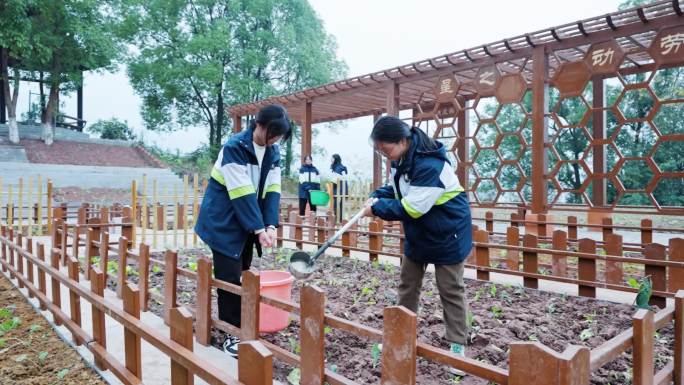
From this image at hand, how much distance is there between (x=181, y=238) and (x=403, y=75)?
5.97 meters

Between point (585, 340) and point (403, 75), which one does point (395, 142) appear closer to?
point (585, 340)

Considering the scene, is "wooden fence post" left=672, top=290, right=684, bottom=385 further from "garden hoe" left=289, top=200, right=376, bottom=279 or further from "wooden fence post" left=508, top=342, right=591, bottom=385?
"garden hoe" left=289, top=200, right=376, bottom=279

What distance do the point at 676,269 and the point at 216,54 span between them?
27.0 metres

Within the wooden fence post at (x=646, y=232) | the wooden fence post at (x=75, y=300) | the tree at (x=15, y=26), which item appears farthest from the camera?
the tree at (x=15, y=26)

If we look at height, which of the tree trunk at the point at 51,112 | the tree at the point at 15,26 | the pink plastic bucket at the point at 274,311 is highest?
the tree at the point at 15,26

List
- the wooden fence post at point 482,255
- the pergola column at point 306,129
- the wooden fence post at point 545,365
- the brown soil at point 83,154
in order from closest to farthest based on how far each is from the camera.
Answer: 1. the wooden fence post at point 545,365
2. the wooden fence post at point 482,255
3. the pergola column at point 306,129
4. the brown soil at point 83,154

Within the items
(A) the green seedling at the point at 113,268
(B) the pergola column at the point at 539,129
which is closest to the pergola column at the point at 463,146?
(B) the pergola column at the point at 539,129

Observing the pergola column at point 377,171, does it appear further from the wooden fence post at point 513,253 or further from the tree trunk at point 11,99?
the tree trunk at point 11,99

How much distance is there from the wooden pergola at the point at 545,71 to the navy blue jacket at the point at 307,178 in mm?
2311

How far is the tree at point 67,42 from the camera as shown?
71.1 ft

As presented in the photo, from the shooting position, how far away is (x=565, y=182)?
64.5ft

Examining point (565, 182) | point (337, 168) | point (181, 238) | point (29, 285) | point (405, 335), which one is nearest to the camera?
point (405, 335)

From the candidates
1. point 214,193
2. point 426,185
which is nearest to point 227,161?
point 214,193

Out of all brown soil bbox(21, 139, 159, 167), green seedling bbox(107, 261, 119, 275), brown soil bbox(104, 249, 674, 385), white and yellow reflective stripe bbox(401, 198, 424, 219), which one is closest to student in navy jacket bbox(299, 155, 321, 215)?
green seedling bbox(107, 261, 119, 275)
